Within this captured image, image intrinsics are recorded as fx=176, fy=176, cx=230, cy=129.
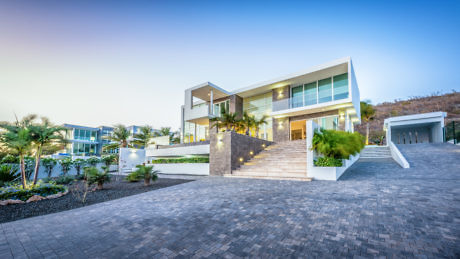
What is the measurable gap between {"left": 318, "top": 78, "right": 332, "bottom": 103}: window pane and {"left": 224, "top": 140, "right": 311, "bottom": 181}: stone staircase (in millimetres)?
4459

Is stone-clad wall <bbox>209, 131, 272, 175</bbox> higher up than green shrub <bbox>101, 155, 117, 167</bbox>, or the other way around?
stone-clad wall <bbox>209, 131, 272, 175</bbox>

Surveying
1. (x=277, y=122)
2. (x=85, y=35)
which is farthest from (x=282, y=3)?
(x=85, y=35)

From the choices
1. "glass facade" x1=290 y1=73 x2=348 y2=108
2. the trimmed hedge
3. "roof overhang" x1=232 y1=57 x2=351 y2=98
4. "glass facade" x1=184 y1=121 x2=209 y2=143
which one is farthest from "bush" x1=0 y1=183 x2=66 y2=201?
"glass facade" x1=290 y1=73 x2=348 y2=108

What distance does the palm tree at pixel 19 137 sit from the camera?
6.08 m

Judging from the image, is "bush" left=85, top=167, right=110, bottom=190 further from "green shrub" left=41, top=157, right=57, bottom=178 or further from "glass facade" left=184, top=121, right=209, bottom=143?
"glass facade" left=184, top=121, right=209, bottom=143

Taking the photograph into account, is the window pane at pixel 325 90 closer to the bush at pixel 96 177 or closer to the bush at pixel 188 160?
the bush at pixel 188 160

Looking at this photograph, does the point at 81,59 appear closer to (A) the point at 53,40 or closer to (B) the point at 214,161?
(A) the point at 53,40

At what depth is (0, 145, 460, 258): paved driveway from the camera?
2303mm

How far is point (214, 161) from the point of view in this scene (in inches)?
457

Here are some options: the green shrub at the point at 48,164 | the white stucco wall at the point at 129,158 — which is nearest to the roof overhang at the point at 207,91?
the white stucco wall at the point at 129,158

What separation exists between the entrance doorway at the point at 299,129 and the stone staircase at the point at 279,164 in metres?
6.06

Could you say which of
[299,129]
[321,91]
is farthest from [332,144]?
[299,129]

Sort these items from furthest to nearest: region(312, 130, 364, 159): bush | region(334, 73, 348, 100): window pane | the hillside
A: 1. the hillside
2. region(334, 73, 348, 100): window pane
3. region(312, 130, 364, 159): bush

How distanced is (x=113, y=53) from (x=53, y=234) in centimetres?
Answer: 1436
